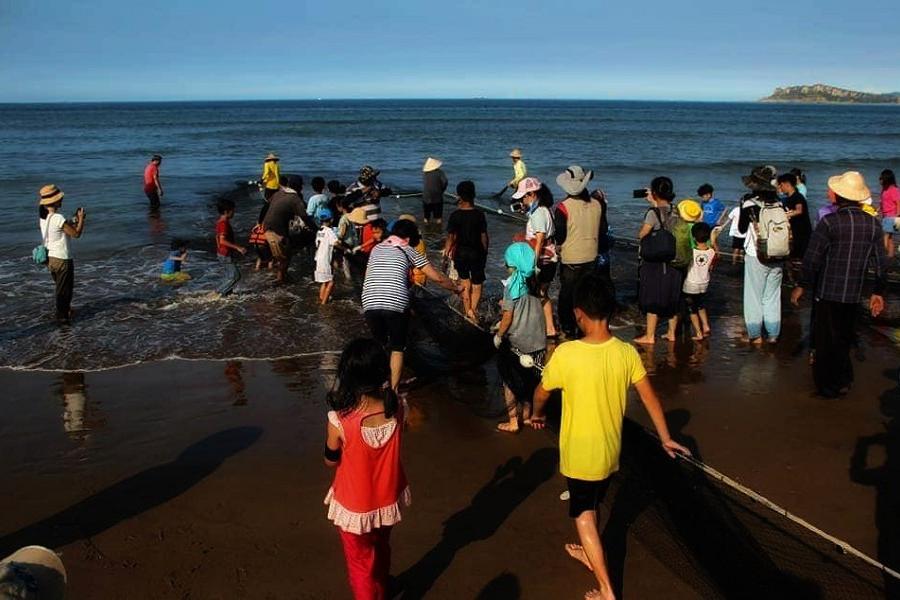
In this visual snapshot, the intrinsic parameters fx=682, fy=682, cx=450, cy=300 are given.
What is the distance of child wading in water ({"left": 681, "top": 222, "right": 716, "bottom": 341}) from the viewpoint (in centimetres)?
759

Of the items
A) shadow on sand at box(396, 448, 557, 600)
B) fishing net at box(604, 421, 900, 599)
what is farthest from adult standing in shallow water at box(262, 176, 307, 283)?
fishing net at box(604, 421, 900, 599)

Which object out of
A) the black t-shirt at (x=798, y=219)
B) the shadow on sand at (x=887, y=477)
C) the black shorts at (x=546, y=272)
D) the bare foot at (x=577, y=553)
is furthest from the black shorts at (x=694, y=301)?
the bare foot at (x=577, y=553)

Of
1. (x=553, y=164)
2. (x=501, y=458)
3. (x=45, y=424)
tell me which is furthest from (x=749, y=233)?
(x=553, y=164)

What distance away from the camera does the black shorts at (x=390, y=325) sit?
578 cm

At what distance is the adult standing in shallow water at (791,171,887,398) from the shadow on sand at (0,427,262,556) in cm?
501

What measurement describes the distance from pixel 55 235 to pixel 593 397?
25.2 ft

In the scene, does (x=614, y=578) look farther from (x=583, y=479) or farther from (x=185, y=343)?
(x=185, y=343)

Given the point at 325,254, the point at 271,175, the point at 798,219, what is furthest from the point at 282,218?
the point at 798,219

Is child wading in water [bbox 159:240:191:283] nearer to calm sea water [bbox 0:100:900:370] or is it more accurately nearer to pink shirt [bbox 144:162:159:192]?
calm sea water [bbox 0:100:900:370]

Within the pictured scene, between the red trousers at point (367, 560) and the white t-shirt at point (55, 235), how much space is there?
6966 millimetres

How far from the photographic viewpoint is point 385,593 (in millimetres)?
3592

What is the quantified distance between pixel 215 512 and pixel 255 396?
201cm

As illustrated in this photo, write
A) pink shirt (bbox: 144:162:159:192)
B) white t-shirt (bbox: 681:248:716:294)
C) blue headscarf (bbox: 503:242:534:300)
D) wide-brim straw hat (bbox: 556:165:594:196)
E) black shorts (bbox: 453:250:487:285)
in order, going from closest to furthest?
blue headscarf (bbox: 503:242:534:300), wide-brim straw hat (bbox: 556:165:594:196), white t-shirt (bbox: 681:248:716:294), black shorts (bbox: 453:250:487:285), pink shirt (bbox: 144:162:159:192)

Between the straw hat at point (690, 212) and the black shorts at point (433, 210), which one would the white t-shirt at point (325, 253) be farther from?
the black shorts at point (433, 210)
